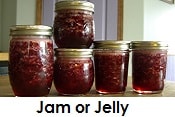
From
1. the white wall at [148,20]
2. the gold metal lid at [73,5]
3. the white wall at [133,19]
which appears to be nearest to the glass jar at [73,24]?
the gold metal lid at [73,5]

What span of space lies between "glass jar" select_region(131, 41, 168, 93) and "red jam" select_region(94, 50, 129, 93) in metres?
0.03

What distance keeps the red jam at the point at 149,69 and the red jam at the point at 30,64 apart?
0.20m

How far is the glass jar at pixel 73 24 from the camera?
0.56m

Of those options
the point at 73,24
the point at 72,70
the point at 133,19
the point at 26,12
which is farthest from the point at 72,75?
the point at 26,12

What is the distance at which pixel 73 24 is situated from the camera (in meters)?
0.56

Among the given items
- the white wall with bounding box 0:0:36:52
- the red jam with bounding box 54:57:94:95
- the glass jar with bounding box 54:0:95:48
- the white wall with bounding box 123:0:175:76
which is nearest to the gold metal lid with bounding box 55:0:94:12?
the glass jar with bounding box 54:0:95:48

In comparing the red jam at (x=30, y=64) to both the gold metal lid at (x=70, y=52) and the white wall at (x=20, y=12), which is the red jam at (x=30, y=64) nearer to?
the gold metal lid at (x=70, y=52)

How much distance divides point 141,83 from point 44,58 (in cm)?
22

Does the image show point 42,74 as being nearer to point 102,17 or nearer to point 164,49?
point 164,49

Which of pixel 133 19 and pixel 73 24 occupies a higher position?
pixel 133 19

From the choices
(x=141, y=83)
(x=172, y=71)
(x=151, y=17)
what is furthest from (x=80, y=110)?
(x=172, y=71)

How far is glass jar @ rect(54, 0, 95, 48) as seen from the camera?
562mm

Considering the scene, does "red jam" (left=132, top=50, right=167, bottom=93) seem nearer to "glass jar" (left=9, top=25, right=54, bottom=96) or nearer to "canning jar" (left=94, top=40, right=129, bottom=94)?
"canning jar" (left=94, top=40, right=129, bottom=94)

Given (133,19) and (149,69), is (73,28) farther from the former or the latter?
(133,19)
